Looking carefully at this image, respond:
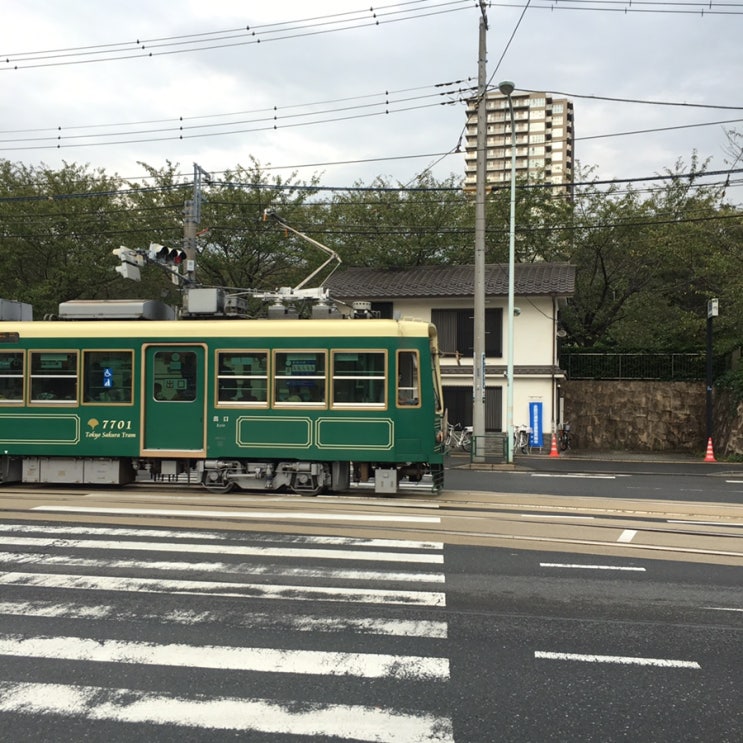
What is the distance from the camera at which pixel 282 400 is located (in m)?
12.1

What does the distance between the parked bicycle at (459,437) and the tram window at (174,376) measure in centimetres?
1374

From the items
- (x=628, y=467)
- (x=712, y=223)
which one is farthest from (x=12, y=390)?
(x=712, y=223)

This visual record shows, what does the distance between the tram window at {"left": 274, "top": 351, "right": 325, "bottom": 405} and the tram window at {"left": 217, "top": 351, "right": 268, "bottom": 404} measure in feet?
0.87

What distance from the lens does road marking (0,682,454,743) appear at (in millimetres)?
3850

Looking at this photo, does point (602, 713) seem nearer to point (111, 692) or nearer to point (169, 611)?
point (111, 692)

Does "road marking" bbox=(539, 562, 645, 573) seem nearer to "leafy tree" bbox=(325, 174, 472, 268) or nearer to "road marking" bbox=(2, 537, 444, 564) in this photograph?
"road marking" bbox=(2, 537, 444, 564)

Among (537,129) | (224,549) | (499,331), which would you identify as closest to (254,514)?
(224,549)

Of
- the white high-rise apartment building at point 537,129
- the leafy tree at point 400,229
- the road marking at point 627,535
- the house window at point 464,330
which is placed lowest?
the road marking at point 627,535

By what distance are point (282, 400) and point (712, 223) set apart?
792 inches

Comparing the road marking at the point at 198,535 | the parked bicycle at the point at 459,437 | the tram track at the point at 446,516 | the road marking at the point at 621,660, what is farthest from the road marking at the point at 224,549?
the parked bicycle at the point at 459,437

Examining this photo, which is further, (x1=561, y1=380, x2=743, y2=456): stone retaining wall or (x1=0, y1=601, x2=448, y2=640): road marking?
(x1=561, y1=380, x2=743, y2=456): stone retaining wall

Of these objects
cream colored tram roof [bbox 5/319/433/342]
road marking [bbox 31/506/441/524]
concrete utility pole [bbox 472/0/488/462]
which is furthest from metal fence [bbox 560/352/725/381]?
road marking [bbox 31/506/441/524]

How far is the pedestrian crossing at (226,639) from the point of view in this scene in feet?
13.2

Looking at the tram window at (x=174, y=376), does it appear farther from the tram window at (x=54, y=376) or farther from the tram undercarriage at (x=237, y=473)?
the tram window at (x=54, y=376)
